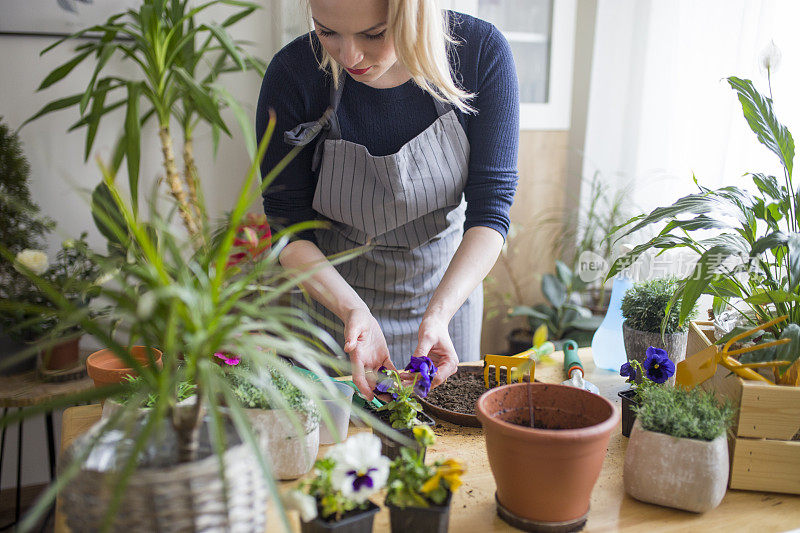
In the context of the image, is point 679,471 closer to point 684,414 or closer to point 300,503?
point 684,414

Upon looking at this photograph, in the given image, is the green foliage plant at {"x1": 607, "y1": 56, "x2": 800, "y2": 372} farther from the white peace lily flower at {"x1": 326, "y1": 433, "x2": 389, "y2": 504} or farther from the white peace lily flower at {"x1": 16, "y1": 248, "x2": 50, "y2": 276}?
the white peace lily flower at {"x1": 16, "y1": 248, "x2": 50, "y2": 276}

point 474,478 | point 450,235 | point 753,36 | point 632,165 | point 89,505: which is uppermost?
point 753,36

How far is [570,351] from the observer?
1405 mm

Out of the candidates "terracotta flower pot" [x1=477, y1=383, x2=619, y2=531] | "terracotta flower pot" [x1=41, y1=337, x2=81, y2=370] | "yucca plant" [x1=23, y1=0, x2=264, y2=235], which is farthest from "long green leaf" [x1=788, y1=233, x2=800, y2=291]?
"terracotta flower pot" [x1=41, y1=337, x2=81, y2=370]

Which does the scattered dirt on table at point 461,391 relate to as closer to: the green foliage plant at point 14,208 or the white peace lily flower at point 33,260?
the white peace lily flower at point 33,260

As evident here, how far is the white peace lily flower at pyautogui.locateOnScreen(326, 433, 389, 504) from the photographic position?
0.75m

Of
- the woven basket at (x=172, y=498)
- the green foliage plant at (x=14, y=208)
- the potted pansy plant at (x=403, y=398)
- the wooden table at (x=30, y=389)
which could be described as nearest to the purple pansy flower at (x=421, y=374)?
the potted pansy plant at (x=403, y=398)

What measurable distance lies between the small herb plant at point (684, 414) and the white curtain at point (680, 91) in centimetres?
97

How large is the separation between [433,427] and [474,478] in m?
0.16

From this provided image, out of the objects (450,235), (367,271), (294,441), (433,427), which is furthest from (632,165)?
(294,441)

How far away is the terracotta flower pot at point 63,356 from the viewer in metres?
2.05

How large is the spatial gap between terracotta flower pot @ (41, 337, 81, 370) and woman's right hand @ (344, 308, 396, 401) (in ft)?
3.90

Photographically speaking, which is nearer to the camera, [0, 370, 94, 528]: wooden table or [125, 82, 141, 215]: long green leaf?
[125, 82, 141, 215]: long green leaf

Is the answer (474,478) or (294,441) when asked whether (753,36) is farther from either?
(294,441)
